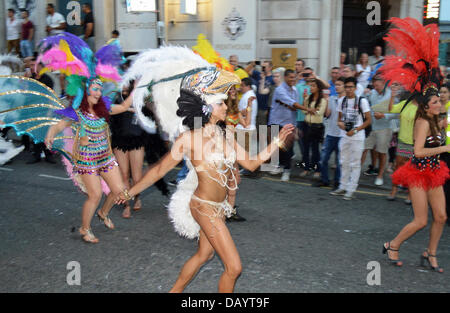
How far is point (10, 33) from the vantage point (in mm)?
15547

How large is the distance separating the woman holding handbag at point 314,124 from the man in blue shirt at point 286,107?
0.21 meters

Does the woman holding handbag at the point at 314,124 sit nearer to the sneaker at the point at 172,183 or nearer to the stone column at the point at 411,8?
the sneaker at the point at 172,183

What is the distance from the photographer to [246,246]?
16.8 feet

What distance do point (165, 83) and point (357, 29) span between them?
1090 cm

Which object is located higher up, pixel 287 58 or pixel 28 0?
pixel 28 0

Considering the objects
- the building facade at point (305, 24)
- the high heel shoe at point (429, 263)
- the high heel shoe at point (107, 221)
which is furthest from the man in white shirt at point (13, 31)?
the high heel shoe at point (429, 263)

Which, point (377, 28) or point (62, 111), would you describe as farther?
point (377, 28)

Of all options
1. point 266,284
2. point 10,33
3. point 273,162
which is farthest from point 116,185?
point 10,33

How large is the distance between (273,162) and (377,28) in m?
7.52

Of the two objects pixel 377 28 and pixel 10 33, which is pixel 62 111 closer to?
pixel 377 28

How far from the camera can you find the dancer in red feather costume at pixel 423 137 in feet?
14.3

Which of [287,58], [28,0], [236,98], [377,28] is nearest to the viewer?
[236,98]

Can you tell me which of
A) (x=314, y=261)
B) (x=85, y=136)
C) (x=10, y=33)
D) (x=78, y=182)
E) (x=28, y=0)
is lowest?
(x=314, y=261)

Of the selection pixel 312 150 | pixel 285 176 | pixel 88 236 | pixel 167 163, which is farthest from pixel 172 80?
pixel 312 150
